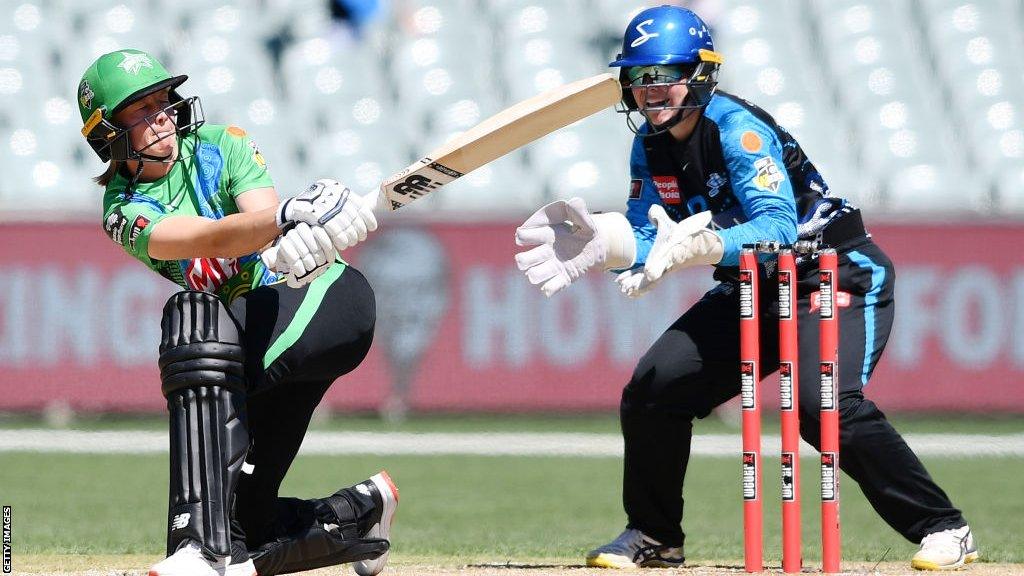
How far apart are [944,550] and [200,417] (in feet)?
7.18

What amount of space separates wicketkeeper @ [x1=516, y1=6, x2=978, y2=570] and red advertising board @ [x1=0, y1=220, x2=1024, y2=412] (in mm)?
5376

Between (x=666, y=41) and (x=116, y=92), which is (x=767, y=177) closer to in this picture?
(x=666, y=41)

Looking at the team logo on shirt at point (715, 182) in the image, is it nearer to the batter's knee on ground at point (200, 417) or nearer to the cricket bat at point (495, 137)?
the cricket bat at point (495, 137)

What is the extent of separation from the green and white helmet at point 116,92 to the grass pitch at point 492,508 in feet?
4.43

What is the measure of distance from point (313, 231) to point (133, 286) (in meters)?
6.93

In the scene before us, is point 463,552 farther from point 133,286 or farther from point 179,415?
point 133,286

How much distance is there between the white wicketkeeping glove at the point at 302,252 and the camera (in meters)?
3.37

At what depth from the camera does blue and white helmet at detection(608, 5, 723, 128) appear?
427 cm

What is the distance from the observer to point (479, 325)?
1008 centimetres

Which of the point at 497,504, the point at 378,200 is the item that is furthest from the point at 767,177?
the point at 497,504

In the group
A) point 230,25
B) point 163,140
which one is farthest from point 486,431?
point 163,140

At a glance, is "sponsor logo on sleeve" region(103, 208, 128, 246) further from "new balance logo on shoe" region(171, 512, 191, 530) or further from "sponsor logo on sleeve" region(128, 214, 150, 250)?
"new balance logo on shoe" region(171, 512, 191, 530)

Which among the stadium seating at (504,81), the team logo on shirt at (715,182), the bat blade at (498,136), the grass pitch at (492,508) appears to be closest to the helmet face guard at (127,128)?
the bat blade at (498,136)

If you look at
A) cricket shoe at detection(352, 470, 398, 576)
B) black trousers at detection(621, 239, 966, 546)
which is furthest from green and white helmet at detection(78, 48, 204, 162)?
black trousers at detection(621, 239, 966, 546)
